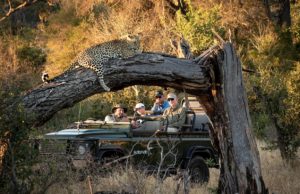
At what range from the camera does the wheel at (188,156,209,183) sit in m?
12.4

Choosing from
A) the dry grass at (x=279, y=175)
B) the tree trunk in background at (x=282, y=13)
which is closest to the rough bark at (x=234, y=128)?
the dry grass at (x=279, y=175)

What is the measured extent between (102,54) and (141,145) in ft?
10.5

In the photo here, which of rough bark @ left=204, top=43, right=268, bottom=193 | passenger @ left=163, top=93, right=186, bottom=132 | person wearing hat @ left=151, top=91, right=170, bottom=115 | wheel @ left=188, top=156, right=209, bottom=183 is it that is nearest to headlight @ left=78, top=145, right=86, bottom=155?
passenger @ left=163, top=93, right=186, bottom=132

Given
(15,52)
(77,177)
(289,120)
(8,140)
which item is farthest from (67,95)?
(15,52)

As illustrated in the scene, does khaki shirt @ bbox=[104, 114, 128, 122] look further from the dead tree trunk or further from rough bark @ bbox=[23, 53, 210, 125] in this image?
rough bark @ bbox=[23, 53, 210, 125]

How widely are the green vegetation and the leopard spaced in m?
5.02

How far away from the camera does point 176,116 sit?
40.7 feet

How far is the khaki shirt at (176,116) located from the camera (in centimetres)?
1234

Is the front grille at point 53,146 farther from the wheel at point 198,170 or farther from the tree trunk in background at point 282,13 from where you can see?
the tree trunk in background at point 282,13

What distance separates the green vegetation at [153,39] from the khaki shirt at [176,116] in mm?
1986

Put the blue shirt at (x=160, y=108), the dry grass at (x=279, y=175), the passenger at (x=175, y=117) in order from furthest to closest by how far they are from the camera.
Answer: the blue shirt at (x=160, y=108) → the passenger at (x=175, y=117) → the dry grass at (x=279, y=175)

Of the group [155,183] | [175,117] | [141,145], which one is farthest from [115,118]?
[155,183]

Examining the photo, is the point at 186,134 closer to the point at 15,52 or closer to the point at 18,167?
the point at 18,167

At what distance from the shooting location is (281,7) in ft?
102
